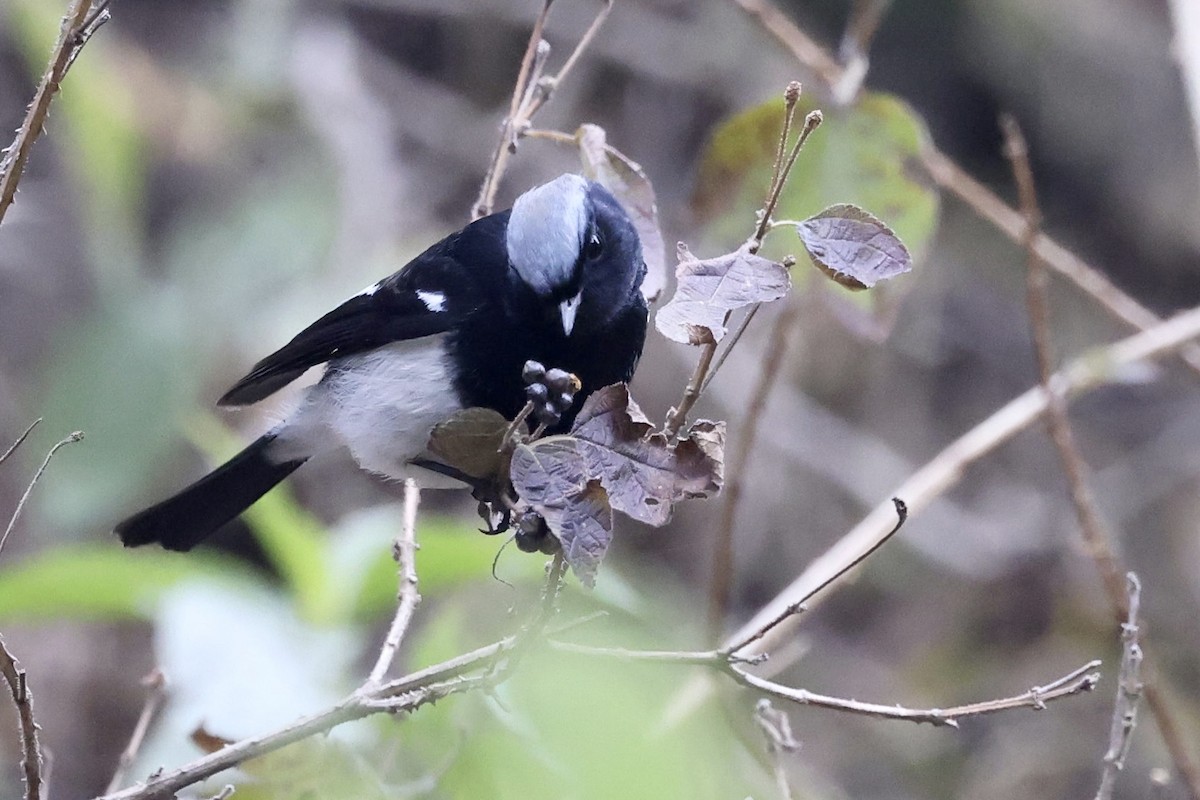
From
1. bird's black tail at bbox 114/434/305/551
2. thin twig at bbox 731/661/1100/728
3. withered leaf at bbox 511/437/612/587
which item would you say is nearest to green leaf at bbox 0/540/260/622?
bird's black tail at bbox 114/434/305/551

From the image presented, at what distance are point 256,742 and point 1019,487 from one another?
13.5ft

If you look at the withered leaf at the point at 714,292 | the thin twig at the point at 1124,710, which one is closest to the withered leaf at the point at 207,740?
the withered leaf at the point at 714,292

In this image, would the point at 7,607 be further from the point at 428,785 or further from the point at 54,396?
the point at 54,396

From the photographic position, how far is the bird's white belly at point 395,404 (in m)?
2.05

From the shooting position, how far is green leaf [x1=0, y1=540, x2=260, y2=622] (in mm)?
2277

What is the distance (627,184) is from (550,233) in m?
0.23

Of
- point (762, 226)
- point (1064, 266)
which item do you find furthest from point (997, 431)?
point (762, 226)

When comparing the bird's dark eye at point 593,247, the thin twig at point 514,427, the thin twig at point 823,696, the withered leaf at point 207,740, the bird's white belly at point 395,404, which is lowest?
the withered leaf at point 207,740

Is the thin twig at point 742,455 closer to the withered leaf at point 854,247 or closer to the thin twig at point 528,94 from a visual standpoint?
the thin twig at point 528,94

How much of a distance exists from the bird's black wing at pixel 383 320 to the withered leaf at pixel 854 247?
2.92 feet

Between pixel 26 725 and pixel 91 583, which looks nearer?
pixel 26 725

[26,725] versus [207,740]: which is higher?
[26,725]

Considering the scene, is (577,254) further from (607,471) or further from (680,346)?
(680,346)

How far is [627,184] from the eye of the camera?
1.79 m
